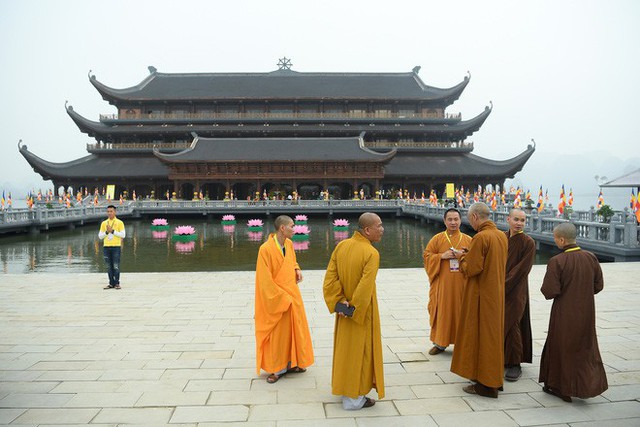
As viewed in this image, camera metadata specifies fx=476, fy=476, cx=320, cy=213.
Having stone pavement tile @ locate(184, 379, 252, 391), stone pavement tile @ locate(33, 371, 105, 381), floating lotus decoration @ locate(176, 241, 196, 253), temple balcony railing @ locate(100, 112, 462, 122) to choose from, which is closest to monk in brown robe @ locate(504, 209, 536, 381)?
stone pavement tile @ locate(184, 379, 252, 391)

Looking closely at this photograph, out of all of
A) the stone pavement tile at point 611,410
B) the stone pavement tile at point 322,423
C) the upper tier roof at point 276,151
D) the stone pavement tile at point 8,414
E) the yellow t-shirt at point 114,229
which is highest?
the upper tier roof at point 276,151

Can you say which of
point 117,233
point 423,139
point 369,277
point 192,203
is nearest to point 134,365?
point 369,277

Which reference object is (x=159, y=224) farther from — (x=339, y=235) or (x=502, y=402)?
(x=502, y=402)

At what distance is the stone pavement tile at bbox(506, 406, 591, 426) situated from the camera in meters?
4.23

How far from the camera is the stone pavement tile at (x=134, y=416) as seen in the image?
425 centimetres

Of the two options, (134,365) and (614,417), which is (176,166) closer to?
(134,365)

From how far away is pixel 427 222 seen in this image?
34.8 m

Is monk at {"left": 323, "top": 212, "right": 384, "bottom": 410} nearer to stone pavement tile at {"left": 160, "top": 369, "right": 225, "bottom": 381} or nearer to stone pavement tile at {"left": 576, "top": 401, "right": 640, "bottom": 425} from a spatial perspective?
stone pavement tile at {"left": 160, "top": 369, "right": 225, "bottom": 381}

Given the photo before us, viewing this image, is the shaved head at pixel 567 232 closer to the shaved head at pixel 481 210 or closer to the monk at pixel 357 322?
the shaved head at pixel 481 210

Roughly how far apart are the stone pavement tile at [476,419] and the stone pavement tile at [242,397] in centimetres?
159

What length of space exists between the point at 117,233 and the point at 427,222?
27.5 metres

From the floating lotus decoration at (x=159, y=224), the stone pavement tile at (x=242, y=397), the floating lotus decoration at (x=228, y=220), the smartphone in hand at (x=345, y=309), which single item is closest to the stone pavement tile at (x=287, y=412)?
the stone pavement tile at (x=242, y=397)

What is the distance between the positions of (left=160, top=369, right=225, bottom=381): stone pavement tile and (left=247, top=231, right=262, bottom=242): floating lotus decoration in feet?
61.7

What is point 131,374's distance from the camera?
5.37 meters
